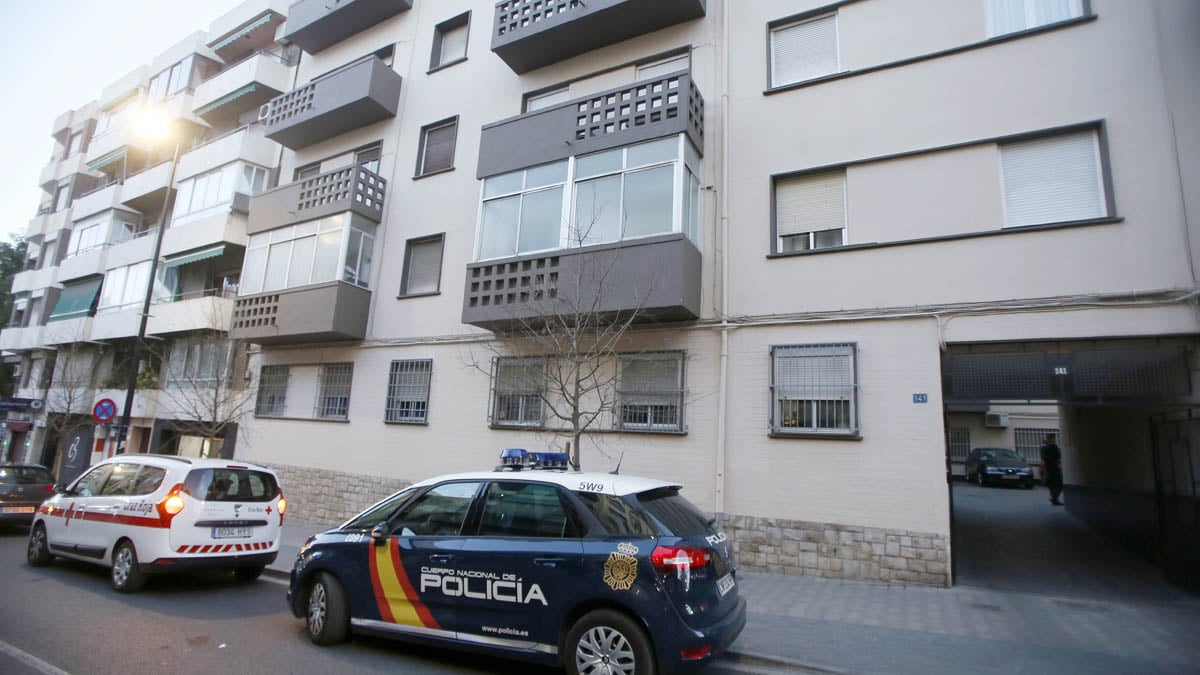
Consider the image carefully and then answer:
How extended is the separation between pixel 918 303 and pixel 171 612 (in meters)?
9.94

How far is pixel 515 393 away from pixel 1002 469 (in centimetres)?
1889

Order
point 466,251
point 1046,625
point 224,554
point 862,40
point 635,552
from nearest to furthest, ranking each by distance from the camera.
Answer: point 635,552 → point 1046,625 → point 224,554 → point 862,40 → point 466,251

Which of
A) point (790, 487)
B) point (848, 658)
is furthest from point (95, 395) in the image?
point (848, 658)

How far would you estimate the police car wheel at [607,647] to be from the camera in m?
4.29

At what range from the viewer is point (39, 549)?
873 centimetres

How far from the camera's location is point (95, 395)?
72.3 feet

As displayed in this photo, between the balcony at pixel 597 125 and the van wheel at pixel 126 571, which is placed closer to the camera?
the van wheel at pixel 126 571

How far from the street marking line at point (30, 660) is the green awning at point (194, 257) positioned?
1524 cm

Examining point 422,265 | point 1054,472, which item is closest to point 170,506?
point 422,265

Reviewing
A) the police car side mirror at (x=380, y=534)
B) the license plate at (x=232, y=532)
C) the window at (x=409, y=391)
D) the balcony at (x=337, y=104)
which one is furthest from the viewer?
the balcony at (x=337, y=104)

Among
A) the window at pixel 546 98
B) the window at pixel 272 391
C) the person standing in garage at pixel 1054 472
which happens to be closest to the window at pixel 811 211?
the window at pixel 546 98

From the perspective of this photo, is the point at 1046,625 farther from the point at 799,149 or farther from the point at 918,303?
the point at 799,149

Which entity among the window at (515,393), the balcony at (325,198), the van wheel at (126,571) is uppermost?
the balcony at (325,198)

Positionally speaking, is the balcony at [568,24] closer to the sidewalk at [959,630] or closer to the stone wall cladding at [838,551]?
the stone wall cladding at [838,551]
